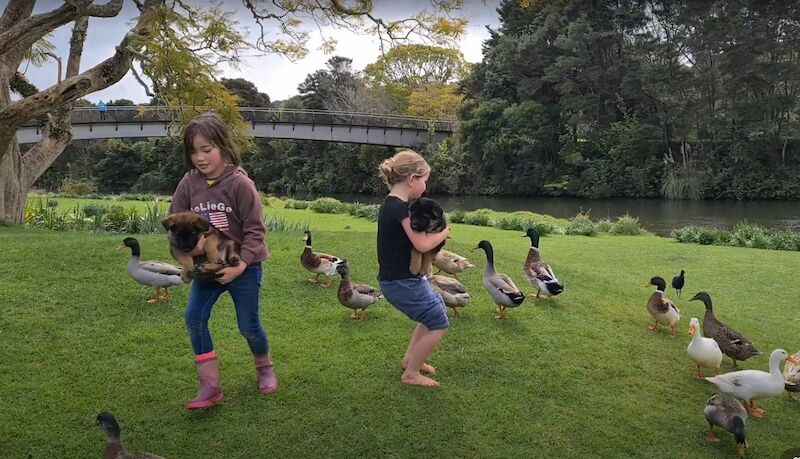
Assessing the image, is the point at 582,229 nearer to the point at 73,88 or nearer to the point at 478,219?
the point at 478,219

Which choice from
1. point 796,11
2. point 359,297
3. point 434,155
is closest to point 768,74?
point 796,11

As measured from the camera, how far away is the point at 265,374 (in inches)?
162

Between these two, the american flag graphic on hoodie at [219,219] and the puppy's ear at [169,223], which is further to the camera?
the american flag graphic on hoodie at [219,219]

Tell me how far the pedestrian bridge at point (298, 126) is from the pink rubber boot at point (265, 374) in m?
26.4

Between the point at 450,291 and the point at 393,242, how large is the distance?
2110mm

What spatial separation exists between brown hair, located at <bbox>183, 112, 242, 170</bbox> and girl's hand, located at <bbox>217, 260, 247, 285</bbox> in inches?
26.1

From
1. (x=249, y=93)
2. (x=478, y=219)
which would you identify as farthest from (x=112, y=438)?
(x=249, y=93)

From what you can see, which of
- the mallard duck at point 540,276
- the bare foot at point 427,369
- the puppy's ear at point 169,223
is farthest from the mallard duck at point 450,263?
the puppy's ear at point 169,223

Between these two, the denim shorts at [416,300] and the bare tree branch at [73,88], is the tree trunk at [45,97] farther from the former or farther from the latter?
the denim shorts at [416,300]

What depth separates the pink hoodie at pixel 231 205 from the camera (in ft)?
11.4

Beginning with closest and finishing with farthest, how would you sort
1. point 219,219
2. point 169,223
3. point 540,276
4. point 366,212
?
1. point 169,223
2. point 219,219
3. point 540,276
4. point 366,212

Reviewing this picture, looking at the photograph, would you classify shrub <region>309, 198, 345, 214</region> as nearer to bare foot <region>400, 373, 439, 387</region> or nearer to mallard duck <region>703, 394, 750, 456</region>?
bare foot <region>400, 373, 439, 387</region>

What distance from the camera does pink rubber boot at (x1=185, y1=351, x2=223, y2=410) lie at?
147 inches

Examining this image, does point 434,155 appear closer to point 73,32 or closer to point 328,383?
point 73,32
